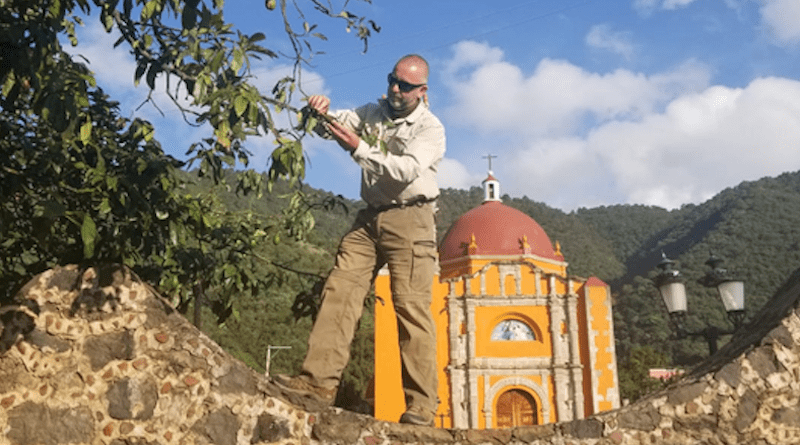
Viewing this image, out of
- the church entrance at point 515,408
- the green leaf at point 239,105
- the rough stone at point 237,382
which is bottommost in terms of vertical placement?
the rough stone at point 237,382

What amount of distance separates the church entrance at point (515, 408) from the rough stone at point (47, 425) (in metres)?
19.1

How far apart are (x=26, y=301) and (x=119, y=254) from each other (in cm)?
82

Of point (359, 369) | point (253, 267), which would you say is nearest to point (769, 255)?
point (359, 369)

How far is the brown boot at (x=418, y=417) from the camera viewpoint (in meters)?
3.90

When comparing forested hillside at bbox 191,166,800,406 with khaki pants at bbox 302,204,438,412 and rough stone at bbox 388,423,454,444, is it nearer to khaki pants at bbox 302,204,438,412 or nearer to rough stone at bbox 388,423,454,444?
khaki pants at bbox 302,204,438,412

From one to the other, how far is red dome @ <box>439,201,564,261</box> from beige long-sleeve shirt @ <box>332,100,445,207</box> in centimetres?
1898

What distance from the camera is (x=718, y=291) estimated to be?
8.77 meters

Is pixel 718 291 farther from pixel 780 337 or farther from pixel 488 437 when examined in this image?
pixel 488 437

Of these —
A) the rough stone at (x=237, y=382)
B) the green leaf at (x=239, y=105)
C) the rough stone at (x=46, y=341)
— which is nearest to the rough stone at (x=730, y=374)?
the rough stone at (x=237, y=382)

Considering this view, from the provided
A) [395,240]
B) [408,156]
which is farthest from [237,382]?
[408,156]

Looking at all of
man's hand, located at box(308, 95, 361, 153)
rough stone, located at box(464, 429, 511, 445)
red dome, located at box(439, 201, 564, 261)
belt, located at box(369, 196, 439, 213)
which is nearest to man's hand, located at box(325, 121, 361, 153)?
man's hand, located at box(308, 95, 361, 153)

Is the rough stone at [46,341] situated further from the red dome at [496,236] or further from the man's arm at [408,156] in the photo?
the red dome at [496,236]

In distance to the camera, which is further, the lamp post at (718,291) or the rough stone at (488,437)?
the lamp post at (718,291)

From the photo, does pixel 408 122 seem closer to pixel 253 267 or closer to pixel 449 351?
pixel 253 267
